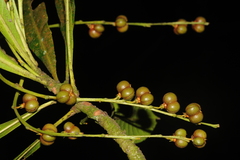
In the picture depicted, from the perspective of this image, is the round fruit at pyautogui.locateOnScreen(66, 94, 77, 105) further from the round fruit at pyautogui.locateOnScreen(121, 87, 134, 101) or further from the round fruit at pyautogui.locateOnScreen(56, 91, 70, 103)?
the round fruit at pyautogui.locateOnScreen(121, 87, 134, 101)

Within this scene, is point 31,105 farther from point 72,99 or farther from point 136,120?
point 136,120

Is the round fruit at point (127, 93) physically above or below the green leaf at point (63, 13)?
below

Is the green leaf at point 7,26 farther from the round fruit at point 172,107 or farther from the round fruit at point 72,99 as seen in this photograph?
the round fruit at point 172,107

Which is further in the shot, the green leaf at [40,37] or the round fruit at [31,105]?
the green leaf at [40,37]

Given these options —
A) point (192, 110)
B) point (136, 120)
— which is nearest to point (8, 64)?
point (192, 110)

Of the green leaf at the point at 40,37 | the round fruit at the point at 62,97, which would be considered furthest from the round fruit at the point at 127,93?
the green leaf at the point at 40,37

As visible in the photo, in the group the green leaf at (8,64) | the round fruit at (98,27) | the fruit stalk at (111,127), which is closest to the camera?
the fruit stalk at (111,127)

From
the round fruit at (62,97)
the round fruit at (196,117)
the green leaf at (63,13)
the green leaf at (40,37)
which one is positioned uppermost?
the green leaf at (63,13)
